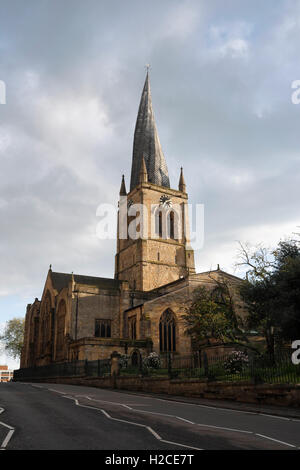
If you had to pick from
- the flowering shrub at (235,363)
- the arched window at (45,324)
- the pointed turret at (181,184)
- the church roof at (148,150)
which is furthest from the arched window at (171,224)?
the flowering shrub at (235,363)

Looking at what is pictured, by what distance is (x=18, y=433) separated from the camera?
31.6 ft

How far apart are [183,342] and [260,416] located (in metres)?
30.8

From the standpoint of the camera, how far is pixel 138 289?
56156 mm

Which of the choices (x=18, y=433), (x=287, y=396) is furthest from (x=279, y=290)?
(x=18, y=433)

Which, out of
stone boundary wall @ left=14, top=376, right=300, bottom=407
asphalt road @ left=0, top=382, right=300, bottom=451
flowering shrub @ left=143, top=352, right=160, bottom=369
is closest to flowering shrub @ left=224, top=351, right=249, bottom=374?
stone boundary wall @ left=14, top=376, right=300, bottom=407

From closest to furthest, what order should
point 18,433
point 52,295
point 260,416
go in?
point 18,433 < point 260,416 < point 52,295

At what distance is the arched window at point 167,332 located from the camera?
43406 mm

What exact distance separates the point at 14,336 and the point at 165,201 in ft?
131

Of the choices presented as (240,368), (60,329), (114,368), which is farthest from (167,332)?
(240,368)

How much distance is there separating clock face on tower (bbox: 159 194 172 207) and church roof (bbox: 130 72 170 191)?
373 centimetres

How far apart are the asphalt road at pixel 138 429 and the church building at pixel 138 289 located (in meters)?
22.4

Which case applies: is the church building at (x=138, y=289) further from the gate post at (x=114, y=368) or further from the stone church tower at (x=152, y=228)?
the gate post at (x=114, y=368)

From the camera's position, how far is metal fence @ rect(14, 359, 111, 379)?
31.4 meters
